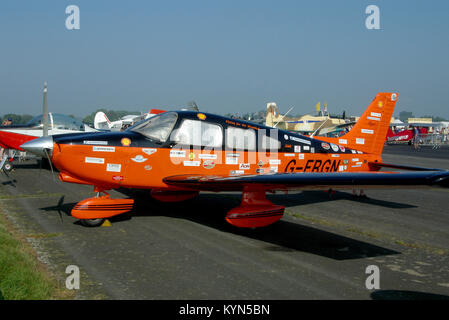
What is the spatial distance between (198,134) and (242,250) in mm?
3057

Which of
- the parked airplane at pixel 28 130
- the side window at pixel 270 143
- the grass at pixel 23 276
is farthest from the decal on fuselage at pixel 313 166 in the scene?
the parked airplane at pixel 28 130

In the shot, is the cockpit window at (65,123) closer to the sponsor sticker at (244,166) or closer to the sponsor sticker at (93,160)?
the sponsor sticker at (93,160)

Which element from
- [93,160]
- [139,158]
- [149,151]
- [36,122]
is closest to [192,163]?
[149,151]

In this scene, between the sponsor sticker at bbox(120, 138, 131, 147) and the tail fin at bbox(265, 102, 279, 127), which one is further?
the tail fin at bbox(265, 102, 279, 127)

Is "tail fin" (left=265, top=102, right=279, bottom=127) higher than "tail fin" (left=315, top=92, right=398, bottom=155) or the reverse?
higher

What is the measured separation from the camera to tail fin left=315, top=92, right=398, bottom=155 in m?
11.4

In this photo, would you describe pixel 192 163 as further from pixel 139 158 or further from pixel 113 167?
pixel 113 167

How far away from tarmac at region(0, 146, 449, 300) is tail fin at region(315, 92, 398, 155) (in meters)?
1.91

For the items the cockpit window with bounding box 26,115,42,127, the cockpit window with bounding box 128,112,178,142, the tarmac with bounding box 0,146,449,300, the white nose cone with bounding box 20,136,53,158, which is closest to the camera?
the tarmac with bounding box 0,146,449,300

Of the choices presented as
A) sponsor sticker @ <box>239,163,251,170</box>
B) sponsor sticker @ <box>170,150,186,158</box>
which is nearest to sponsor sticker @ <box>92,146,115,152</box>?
sponsor sticker @ <box>170,150,186,158</box>

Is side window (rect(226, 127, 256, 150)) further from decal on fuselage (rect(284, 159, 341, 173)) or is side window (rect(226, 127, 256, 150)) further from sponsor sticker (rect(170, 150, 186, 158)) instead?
decal on fuselage (rect(284, 159, 341, 173))

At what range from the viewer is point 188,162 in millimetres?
8250

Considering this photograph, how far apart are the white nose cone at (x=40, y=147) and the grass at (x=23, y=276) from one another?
5.79ft
